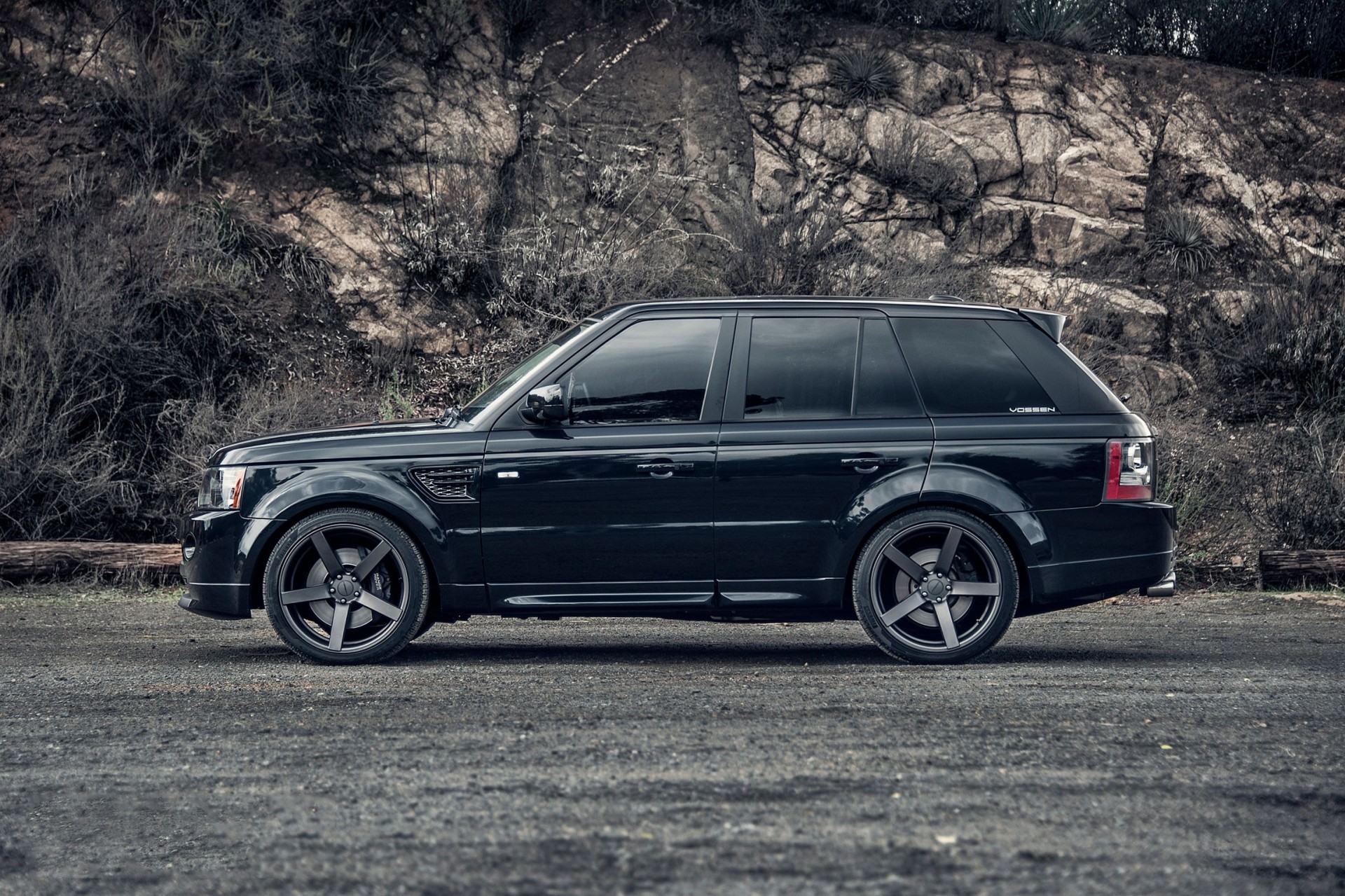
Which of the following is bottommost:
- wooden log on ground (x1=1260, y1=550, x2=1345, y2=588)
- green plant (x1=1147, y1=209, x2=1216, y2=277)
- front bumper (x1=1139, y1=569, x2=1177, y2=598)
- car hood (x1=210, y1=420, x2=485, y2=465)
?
wooden log on ground (x1=1260, y1=550, x2=1345, y2=588)

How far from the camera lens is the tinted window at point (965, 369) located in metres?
7.10

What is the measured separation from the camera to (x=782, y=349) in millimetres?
7113

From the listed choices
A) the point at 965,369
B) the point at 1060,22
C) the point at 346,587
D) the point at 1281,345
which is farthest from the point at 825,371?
the point at 1060,22

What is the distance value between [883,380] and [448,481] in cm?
241

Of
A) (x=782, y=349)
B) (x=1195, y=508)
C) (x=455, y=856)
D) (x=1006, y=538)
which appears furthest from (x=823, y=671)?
(x=1195, y=508)

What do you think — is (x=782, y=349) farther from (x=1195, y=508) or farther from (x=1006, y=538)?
(x=1195, y=508)

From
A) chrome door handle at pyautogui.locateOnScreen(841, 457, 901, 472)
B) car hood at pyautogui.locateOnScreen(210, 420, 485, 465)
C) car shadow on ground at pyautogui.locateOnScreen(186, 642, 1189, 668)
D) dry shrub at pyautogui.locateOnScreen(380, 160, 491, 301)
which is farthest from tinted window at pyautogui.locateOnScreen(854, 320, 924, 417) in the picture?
dry shrub at pyautogui.locateOnScreen(380, 160, 491, 301)

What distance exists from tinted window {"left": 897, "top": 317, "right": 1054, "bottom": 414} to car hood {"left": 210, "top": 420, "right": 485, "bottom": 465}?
2434 millimetres

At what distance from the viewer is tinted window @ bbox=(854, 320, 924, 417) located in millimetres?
7043

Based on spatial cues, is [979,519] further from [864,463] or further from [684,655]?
[684,655]

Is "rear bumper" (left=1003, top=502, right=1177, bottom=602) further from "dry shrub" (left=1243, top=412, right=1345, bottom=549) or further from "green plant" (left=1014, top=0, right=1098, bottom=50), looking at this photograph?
"green plant" (left=1014, top=0, right=1098, bottom=50)

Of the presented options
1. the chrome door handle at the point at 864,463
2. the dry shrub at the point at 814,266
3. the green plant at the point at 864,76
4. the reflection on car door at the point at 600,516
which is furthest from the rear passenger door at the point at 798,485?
the green plant at the point at 864,76

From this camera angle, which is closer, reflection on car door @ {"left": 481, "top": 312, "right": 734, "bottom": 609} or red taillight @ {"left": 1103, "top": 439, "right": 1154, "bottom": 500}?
reflection on car door @ {"left": 481, "top": 312, "right": 734, "bottom": 609}

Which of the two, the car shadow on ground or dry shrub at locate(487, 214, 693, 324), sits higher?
dry shrub at locate(487, 214, 693, 324)
